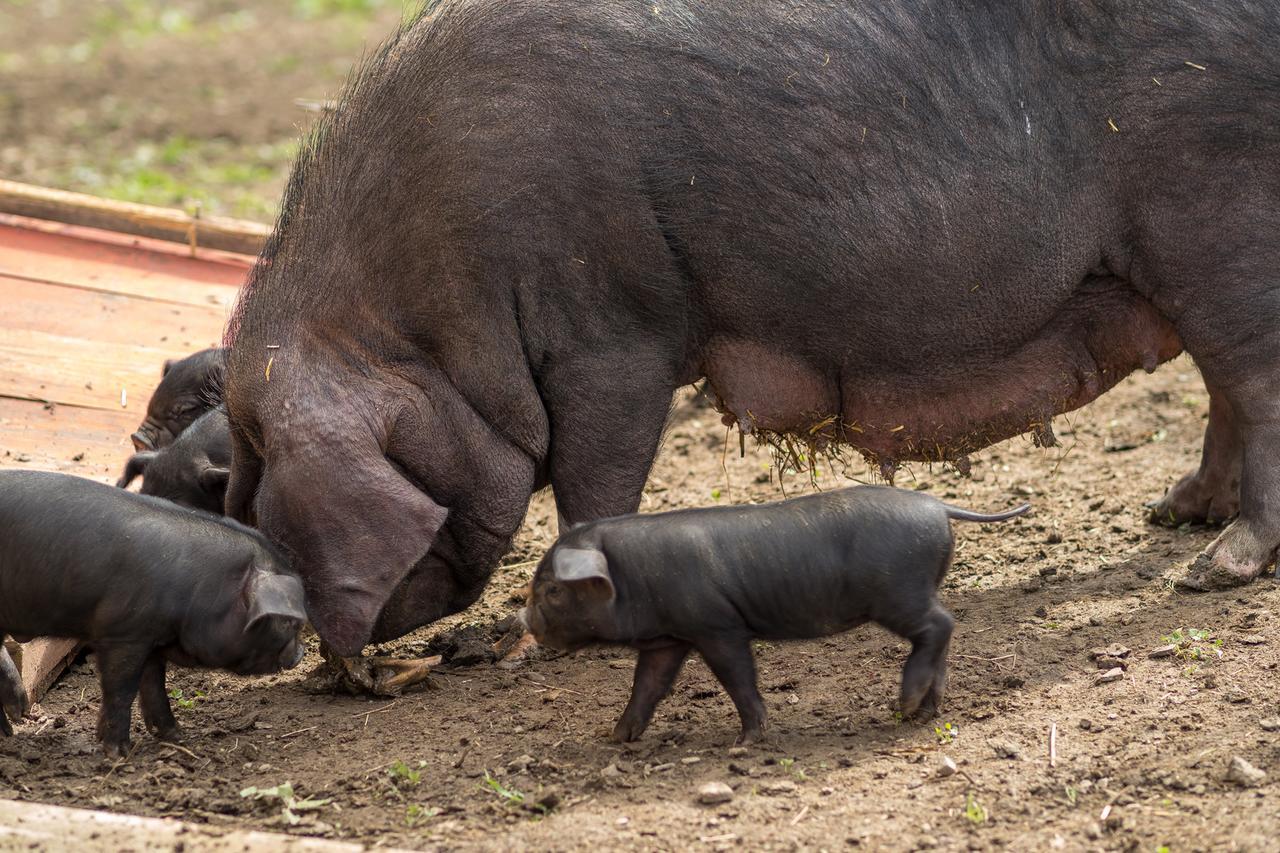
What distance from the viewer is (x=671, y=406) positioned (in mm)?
5637

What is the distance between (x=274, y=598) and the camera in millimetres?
4816

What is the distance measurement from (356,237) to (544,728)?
5.60ft

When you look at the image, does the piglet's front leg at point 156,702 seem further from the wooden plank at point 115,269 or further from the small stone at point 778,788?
the wooden plank at point 115,269

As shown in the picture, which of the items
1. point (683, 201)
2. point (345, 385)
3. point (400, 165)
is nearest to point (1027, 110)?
point (683, 201)

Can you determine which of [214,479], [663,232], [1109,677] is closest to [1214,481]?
[1109,677]

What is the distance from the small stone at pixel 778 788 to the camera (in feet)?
14.7

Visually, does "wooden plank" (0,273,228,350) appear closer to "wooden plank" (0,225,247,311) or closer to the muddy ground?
"wooden plank" (0,225,247,311)

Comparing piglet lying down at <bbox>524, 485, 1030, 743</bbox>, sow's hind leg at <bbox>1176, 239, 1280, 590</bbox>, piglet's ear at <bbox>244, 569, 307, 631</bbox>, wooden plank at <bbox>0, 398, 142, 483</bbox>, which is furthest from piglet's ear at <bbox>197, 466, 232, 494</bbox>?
sow's hind leg at <bbox>1176, 239, 1280, 590</bbox>

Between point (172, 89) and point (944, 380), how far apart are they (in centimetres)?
1000

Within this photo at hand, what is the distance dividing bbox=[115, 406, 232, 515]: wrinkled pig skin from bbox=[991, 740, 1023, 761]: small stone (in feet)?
9.72

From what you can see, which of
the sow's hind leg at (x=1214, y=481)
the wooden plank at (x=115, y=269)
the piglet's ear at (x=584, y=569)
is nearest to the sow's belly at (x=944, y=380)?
the sow's hind leg at (x=1214, y=481)

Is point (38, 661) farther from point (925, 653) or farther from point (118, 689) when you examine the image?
point (925, 653)

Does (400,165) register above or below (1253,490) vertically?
above

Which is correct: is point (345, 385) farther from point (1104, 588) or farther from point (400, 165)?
point (1104, 588)
